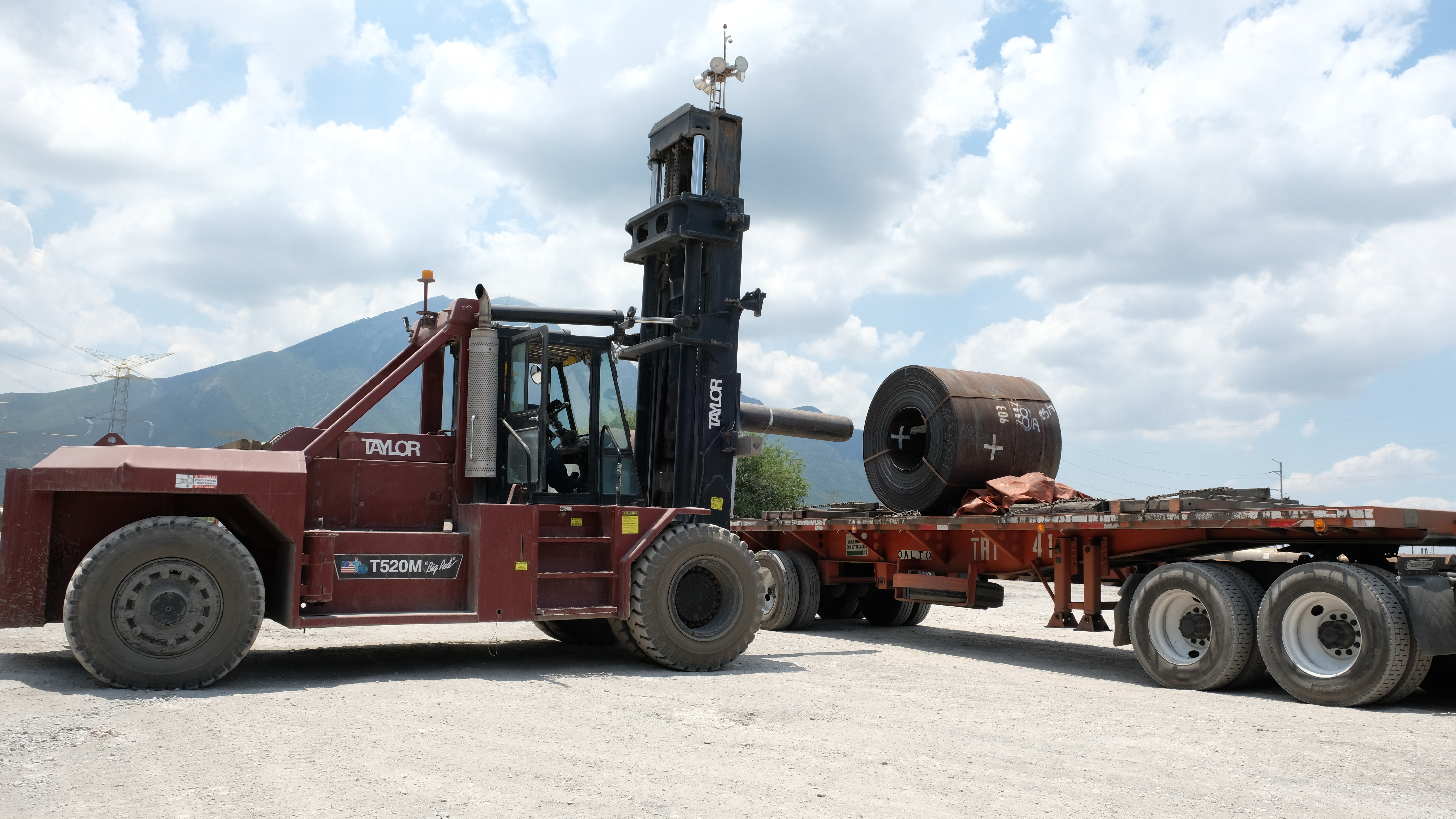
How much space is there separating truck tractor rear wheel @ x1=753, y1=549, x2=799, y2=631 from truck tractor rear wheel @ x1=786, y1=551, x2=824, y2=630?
33 mm

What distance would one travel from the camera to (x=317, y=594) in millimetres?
7852

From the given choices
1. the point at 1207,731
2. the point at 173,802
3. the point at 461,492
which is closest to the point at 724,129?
the point at 461,492

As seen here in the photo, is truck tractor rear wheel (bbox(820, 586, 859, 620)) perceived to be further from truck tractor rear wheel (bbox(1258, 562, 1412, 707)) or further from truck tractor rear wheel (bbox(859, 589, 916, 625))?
truck tractor rear wheel (bbox(1258, 562, 1412, 707))

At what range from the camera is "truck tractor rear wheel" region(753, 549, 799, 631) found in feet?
43.7

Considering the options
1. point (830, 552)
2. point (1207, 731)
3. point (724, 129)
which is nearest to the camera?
point (1207, 731)

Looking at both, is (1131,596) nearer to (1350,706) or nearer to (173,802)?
(1350,706)

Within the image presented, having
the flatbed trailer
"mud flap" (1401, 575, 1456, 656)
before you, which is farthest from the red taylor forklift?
"mud flap" (1401, 575, 1456, 656)

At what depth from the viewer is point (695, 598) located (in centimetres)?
928

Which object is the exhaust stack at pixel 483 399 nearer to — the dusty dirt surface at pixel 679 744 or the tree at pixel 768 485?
the dusty dirt surface at pixel 679 744

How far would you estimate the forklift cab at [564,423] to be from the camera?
28.7ft

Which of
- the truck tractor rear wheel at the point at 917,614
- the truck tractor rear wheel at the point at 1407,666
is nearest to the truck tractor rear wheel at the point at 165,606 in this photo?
the truck tractor rear wheel at the point at 1407,666

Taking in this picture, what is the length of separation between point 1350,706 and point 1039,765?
352 cm

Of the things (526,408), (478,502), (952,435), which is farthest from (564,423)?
(952,435)

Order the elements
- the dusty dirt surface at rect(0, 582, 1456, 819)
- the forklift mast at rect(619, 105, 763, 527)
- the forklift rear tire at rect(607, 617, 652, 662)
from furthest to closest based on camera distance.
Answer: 1. the forklift mast at rect(619, 105, 763, 527)
2. the forklift rear tire at rect(607, 617, 652, 662)
3. the dusty dirt surface at rect(0, 582, 1456, 819)
